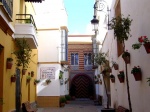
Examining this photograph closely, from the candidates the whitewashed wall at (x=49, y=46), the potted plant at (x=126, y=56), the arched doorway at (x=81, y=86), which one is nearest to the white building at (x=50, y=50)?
the whitewashed wall at (x=49, y=46)

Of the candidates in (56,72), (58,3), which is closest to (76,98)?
(56,72)

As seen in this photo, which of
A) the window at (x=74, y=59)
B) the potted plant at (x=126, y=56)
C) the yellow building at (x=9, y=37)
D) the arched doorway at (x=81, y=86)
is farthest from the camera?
the window at (x=74, y=59)

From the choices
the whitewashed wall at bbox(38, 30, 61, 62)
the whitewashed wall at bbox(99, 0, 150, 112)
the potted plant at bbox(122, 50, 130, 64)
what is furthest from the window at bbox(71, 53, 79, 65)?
the potted plant at bbox(122, 50, 130, 64)

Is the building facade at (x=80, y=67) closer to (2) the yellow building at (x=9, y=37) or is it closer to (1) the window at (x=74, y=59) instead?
(1) the window at (x=74, y=59)

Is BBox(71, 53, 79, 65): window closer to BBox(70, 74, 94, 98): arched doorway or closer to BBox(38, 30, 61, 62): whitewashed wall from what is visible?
BBox(70, 74, 94, 98): arched doorway

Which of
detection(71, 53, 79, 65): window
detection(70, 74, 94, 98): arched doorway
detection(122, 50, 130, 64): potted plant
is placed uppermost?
detection(71, 53, 79, 65): window

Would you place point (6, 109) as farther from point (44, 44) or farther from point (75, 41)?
point (75, 41)

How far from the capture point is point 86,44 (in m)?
30.2

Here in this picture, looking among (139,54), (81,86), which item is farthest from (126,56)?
(81,86)

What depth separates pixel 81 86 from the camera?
1192 inches

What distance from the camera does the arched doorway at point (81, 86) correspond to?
29778 mm

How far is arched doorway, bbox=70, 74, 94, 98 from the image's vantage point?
29778mm

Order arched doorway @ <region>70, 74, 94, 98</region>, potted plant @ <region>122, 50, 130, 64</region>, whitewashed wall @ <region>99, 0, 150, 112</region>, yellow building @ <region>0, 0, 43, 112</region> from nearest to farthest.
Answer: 1. whitewashed wall @ <region>99, 0, 150, 112</region>
2. potted plant @ <region>122, 50, 130, 64</region>
3. yellow building @ <region>0, 0, 43, 112</region>
4. arched doorway @ <region>70, 74, 94, 98</region>

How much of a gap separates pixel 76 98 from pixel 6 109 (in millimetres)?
20516
